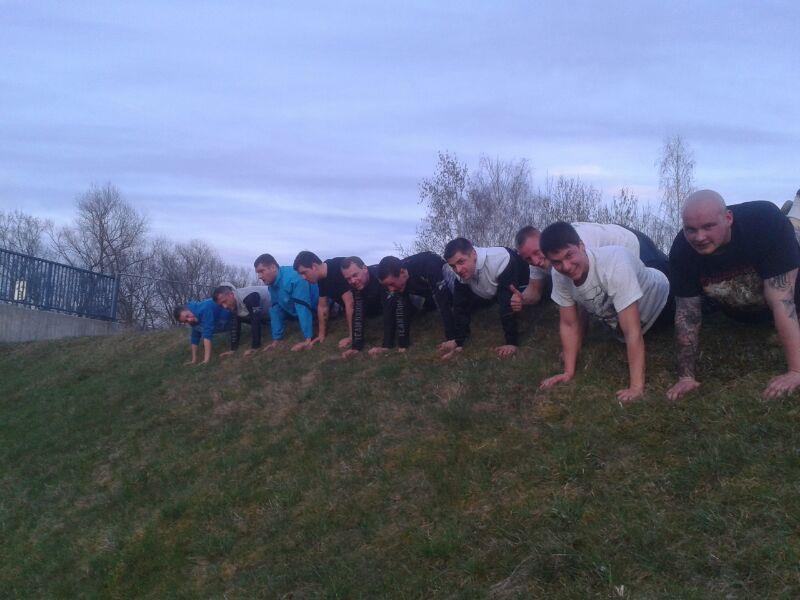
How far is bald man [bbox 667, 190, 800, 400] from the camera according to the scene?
4.72 metres

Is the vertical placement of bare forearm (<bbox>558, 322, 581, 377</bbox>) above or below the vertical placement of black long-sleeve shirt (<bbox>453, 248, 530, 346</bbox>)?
below

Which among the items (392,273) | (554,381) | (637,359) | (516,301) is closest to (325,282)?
(392,273)

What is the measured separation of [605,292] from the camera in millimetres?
5652

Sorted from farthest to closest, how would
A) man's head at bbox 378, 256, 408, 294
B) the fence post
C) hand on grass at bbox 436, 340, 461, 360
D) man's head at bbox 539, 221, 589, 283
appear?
the fence post → man's head at bbox 378, 256, 408, 294 → hand on grass at bbox 436, 340, 461, 360 → man's head at bbox 539, 221, 589, 283

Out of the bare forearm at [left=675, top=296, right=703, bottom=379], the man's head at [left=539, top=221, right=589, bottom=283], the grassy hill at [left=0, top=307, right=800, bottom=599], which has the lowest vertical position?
the grassy hill at [left=0, top=307, right=800, bottom=599]

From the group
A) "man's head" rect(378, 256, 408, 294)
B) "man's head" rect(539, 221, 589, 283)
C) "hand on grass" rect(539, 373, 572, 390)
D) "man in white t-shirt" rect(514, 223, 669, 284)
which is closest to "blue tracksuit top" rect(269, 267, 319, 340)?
"man's head" rect(378, 256, 408, 294)

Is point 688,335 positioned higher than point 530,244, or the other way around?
point 530,244

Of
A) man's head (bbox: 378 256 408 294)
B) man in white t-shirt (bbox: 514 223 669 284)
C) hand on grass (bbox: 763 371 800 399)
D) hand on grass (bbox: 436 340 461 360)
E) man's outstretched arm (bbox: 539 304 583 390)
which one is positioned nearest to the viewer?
hand on grass (bbox: 763 371 800 399)

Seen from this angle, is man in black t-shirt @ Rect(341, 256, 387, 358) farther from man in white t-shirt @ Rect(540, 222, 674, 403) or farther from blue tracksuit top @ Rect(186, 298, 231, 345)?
man in white t-shirt @ Rect(540, 222, 674, 403)

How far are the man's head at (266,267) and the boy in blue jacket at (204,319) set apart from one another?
5.23 feet

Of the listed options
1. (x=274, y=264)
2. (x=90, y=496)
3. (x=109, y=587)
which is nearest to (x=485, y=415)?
(x=109, y=587)

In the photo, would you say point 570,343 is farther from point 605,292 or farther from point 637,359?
point 637,359

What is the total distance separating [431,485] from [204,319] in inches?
281

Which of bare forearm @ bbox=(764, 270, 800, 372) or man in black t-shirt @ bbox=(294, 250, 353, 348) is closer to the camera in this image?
bare forearm @ bbox=(764, 270, 800, 372)
